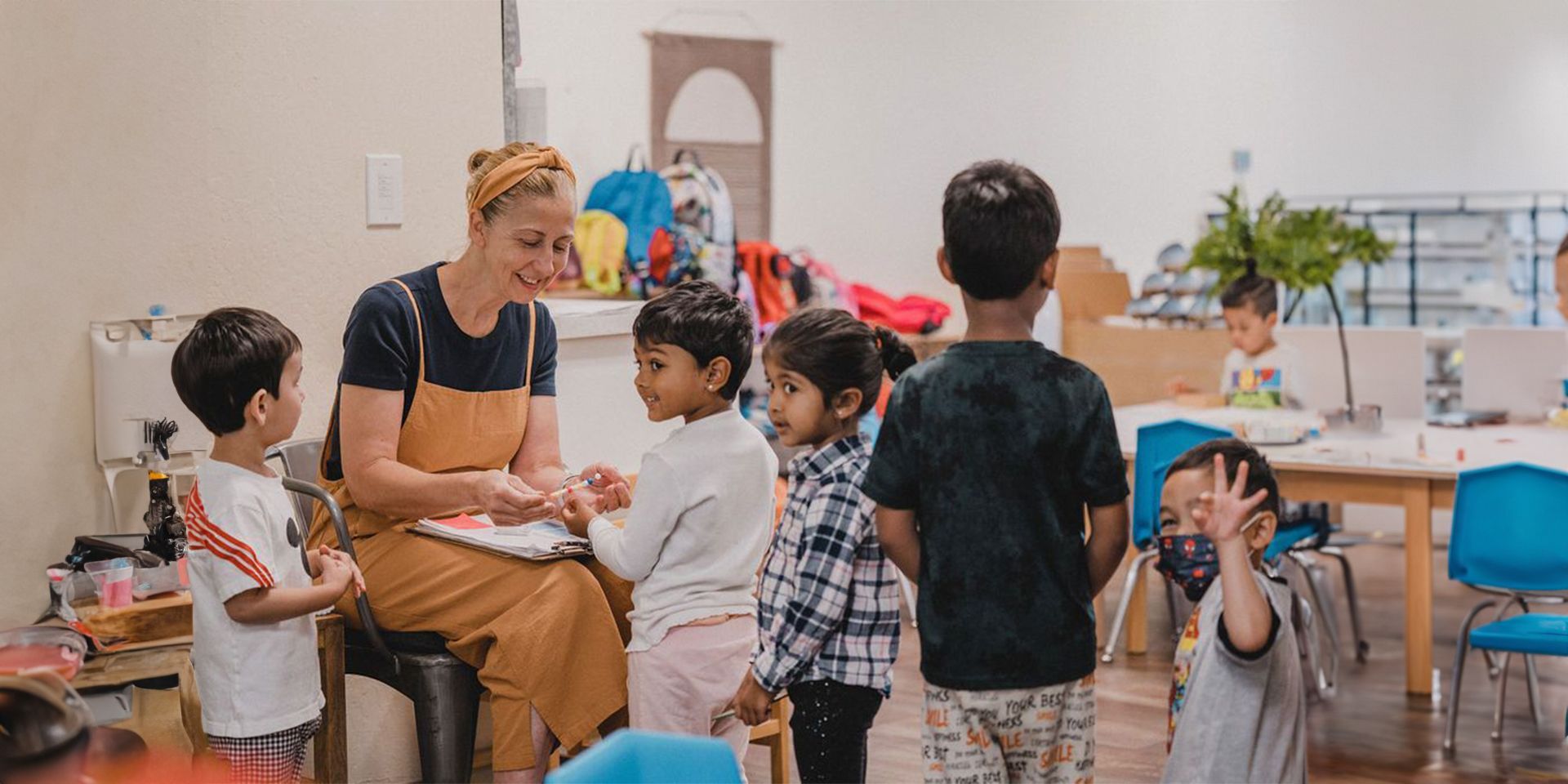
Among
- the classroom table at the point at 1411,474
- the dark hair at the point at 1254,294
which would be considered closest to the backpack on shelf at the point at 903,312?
the dark hair at the point at 1254,294

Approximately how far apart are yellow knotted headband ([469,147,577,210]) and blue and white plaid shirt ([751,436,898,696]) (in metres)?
0.75

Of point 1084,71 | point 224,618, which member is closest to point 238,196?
point 224,618

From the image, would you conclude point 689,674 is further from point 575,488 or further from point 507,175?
point 507,175

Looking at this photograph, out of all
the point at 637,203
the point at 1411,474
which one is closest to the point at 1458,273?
the point at 637,203

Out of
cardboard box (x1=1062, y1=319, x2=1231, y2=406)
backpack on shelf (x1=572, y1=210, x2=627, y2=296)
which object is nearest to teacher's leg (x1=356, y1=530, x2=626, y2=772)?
backpack on shelf (x1=572, y1=210, x2=627, y2=296)

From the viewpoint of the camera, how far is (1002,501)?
2.08 metres

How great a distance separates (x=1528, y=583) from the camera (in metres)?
3.86

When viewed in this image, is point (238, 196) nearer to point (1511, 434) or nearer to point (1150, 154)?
point (1511, 434)

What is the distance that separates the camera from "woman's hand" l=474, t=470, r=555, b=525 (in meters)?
2.71

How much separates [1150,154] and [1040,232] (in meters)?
9.27

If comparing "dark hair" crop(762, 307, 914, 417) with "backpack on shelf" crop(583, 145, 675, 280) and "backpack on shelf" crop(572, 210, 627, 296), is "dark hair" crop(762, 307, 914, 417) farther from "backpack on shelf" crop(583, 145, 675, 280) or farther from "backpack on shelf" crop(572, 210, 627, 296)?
"backpack on shelf" crop(583, 145, 675, 280)

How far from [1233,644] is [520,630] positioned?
46.0 inches

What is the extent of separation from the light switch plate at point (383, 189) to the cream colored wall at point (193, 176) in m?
0.02

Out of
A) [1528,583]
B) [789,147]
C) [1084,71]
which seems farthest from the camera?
[1084,71]
